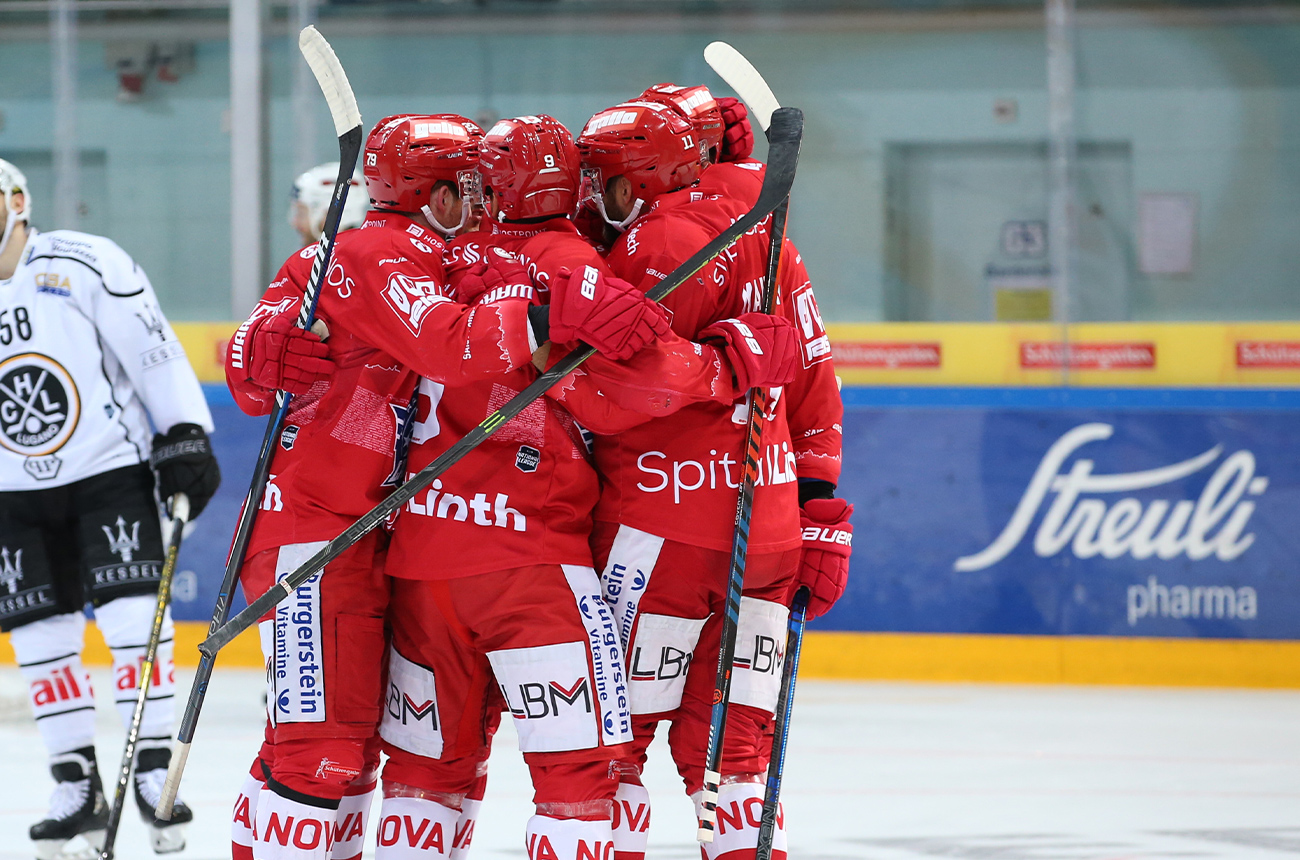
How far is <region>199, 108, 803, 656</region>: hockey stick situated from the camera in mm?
2514

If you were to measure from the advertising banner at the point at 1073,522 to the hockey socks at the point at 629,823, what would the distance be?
3702mm

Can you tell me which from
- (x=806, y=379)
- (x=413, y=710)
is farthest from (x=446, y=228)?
(x=413, y=710)

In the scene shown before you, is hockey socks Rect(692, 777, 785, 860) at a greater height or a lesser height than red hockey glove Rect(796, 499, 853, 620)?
lesser

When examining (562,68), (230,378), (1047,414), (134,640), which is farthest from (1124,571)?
(230,378)

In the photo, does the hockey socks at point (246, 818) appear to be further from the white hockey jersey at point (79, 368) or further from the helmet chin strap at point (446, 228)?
the white hockey jersey at point (79, 368)

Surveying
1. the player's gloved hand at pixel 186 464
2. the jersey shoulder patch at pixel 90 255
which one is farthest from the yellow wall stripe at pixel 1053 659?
the jersey shoulder patch at pixel 90 255

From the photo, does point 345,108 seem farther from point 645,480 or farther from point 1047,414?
point 1047,414

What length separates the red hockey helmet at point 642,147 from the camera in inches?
104

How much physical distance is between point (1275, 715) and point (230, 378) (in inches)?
166

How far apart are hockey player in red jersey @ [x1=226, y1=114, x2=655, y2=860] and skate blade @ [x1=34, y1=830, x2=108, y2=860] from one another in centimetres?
107

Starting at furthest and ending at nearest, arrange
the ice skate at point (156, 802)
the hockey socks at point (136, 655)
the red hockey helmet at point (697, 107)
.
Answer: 1. the hockey socks at point (136, 655)
2. the ice skate at point (156, 802)
3. the red hockey helmet at point (697, 107)

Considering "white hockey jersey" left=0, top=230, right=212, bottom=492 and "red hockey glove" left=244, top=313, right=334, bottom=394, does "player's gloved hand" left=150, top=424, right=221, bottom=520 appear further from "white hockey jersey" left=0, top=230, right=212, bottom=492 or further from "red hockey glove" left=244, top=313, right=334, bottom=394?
"red hockey glove" left=244, top=313, right=334, bottom=394

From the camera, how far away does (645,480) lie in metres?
2.68

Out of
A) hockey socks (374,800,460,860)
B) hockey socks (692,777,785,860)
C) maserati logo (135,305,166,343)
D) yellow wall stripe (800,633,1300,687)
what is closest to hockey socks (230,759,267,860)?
hockey socks (374,800,460,860)
